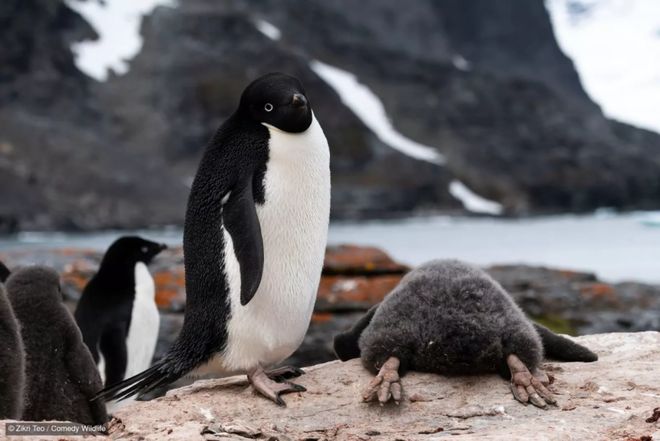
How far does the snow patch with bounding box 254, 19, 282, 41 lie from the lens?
293 ft

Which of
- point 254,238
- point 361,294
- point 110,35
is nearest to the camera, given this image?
point 254,238

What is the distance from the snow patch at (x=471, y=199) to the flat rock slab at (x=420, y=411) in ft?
231

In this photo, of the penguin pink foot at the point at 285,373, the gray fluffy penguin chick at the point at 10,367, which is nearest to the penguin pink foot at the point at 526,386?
the penguin pink foot at the point at 285,373

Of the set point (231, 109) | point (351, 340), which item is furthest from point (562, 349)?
point (231, 109)

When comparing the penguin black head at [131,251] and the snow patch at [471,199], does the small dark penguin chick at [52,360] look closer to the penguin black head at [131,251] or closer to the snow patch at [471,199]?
the penguin black head at [131,251]

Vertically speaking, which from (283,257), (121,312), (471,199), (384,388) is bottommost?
(121,312)

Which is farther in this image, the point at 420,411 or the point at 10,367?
the point at 10,367

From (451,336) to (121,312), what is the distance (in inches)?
164

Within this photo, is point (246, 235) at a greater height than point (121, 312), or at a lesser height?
greater

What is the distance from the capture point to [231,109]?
248ft

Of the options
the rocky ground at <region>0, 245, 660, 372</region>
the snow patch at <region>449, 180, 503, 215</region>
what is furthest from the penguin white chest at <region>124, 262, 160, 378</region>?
the snow patch at <region>449, 180, 503, 215</region>

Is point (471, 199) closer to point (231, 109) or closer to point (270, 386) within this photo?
point (231, 109)

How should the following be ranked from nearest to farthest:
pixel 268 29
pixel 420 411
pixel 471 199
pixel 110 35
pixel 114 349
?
1. pixel 420 411
2. pixel 114 349
3. pixel 471 199
4. pixel 110 35
5. pixel 268 29

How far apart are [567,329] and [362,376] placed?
5.61 metres
